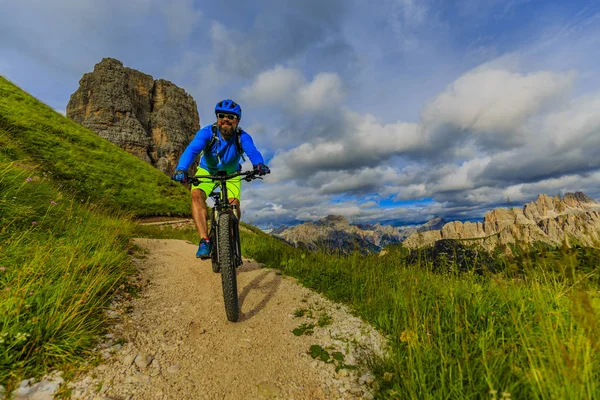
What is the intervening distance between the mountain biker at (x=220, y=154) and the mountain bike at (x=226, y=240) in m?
0.22

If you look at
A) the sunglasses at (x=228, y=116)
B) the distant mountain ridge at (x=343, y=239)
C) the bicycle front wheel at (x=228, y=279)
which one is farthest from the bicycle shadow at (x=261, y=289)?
the sunglasses at (x=228, y=116)

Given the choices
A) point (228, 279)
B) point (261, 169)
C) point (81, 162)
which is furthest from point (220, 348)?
point (81, 162)

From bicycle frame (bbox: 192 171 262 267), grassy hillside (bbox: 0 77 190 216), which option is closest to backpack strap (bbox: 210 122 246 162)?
bicycle frame (bbox: 192 171 262 267)

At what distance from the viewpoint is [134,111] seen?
97.5 meters

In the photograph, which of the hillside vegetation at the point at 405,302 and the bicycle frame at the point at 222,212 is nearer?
the hillside vegetation at the point at 405,302

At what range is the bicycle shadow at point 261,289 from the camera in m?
5.08

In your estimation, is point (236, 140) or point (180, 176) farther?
point (236, 140)

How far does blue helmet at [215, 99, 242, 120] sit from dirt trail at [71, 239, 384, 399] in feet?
12.7

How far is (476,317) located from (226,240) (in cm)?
390

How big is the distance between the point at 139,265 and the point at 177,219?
12.3 m

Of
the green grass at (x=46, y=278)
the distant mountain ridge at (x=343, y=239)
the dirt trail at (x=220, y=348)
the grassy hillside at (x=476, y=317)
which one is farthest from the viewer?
the distant mountain ridge at (x=343, y=239)

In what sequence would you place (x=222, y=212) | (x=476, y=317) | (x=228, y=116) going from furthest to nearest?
1. (x=228, y=116)
2. (x=222, y=212)
3. (x=476, y=317)

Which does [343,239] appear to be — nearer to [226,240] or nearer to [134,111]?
[226,240]

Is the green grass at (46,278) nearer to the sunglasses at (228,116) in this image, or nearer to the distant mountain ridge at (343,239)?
the sunglasses at (228,116)
